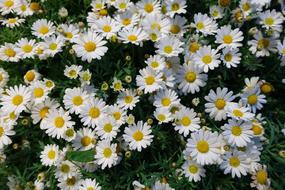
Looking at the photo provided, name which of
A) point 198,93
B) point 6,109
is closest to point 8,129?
point 6,109

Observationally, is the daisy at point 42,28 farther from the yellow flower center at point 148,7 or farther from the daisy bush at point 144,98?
the yellow flower center at point 148,7

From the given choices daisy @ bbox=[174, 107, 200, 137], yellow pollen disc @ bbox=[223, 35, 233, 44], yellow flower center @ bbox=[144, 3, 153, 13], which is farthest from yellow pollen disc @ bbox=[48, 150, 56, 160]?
yellow pollen disc @ bbox=[223, 35, 233, 44]

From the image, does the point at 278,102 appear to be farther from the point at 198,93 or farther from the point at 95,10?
the point at 95,10

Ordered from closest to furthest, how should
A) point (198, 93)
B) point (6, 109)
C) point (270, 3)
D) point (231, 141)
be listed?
point (231, 141)
point (6, 109)
point (198, 93)
point (270, 3)

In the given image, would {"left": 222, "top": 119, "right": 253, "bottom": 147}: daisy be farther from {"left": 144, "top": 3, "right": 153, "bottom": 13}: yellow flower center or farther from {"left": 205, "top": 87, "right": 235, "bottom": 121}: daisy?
{"left": 144, "top": 3, "right": 153, "bottom": 13}: yellow flower center

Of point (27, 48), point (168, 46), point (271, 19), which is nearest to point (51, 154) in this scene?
point (27, 48)

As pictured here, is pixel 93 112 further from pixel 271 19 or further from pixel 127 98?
pixel 271 19
